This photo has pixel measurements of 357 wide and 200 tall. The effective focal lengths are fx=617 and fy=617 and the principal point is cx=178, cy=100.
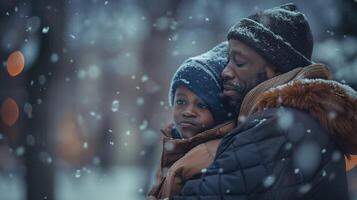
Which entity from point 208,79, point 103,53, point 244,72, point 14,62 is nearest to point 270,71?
point 244,72

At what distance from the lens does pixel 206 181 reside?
96.9 inches

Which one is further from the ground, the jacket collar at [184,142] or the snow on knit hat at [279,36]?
the snow on knit hat at [279,36]

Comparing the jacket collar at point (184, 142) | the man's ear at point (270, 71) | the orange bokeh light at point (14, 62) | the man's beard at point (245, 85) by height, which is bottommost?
the orange bokeh light at point (14, 62)

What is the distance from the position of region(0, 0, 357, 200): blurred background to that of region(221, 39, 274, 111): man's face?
1792 millimetres

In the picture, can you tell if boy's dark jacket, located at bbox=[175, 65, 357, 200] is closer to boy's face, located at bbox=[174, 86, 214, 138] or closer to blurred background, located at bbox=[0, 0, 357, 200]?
boy's face, located at bbox=[174, 86, 214, 138]

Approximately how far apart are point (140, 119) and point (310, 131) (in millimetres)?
16559

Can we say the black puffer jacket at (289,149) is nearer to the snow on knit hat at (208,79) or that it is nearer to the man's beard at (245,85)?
the man's beard at (245,85)

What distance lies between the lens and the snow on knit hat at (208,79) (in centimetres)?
300

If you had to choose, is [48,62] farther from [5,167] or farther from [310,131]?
[5,167]

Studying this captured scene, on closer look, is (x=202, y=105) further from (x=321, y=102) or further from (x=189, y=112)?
(x=321, y=102)

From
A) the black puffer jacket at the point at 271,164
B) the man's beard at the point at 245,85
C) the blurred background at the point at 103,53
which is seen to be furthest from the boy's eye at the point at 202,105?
the blurred background at the point at 103,53

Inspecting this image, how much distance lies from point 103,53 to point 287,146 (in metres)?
13.0

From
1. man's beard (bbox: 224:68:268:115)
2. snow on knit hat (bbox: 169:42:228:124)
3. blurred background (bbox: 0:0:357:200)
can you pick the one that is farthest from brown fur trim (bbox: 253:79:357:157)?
blurred background (bbox: 0:0:357:200)

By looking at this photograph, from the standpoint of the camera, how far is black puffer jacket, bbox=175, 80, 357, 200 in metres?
2.41
